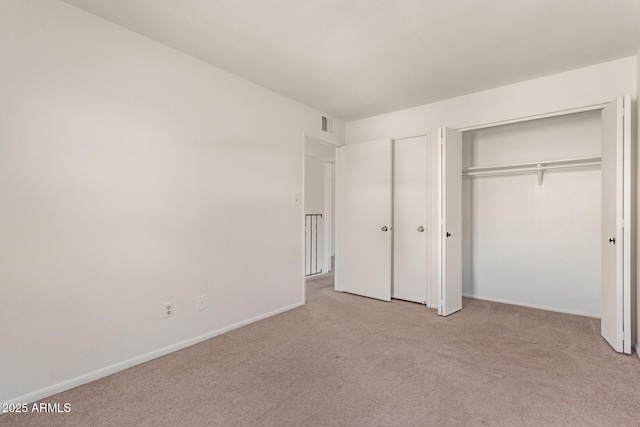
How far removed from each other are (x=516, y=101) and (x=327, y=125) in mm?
2189

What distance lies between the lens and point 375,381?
7.09 feet

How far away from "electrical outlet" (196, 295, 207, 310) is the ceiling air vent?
2582mm

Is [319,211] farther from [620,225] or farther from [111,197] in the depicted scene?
[620,225]

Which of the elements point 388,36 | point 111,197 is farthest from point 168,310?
point 388,36

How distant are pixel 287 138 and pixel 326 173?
233 cm

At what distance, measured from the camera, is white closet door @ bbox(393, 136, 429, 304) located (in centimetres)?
399

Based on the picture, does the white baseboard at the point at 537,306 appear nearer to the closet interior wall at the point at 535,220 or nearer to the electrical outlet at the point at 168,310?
the closet interior wall at the point at 535,220

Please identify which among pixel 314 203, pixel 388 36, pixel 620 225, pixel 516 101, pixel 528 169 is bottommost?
pixel 620 225

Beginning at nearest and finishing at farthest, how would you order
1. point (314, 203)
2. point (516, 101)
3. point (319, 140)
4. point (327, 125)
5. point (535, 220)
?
point (516, 101), point (535, 220), point (319, 140), point (327, 125), point (314, 203)

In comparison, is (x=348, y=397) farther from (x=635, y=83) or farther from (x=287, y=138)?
(x=635, y=83)

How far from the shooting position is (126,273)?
2359 mm

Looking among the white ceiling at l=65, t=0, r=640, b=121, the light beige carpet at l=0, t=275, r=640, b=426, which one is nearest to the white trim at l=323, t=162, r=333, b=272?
the white ceiling at l=65, t=0, r=640, b=121

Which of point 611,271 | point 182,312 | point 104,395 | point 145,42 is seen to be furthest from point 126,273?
point 611,271

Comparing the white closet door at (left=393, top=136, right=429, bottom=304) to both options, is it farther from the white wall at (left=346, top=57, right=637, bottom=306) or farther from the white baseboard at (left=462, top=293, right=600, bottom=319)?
the white baseboard at (left=462, top=293, right=600, bottom=319)
